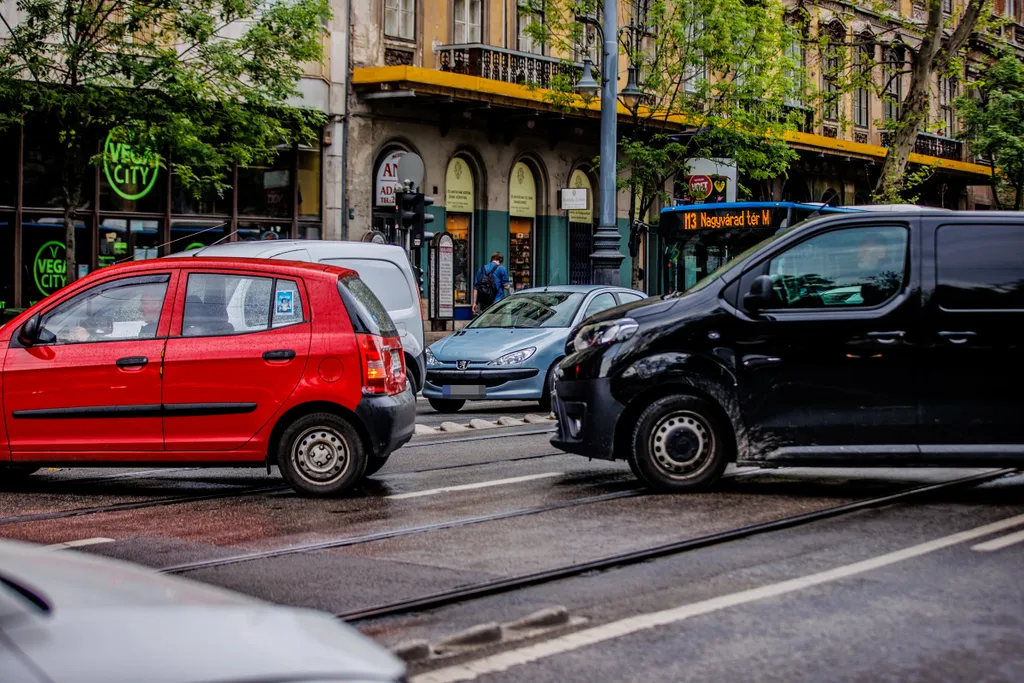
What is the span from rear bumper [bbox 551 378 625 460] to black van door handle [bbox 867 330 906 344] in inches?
63.3

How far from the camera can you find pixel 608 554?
7.09 m

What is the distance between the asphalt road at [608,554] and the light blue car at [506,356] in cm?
529

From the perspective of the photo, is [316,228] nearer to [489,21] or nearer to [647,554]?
[489,21]

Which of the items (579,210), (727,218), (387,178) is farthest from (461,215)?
(727,218)

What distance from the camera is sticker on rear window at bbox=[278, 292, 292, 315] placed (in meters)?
9.62

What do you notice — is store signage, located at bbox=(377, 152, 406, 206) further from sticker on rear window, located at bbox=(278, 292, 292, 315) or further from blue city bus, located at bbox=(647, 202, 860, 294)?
sticker on rear window, located at bbox=(278, 292, 292, 315)

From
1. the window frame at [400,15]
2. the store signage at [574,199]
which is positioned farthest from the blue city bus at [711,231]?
the window frame at [400,15]

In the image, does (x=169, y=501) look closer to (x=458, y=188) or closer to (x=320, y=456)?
(x=320, y=456)

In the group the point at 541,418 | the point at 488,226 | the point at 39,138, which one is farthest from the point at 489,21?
the point at 541,418

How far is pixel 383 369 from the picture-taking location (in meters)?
9.62

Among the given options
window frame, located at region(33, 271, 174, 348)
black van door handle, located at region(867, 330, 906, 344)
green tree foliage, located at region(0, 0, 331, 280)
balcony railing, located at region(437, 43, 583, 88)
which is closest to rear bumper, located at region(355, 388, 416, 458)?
window frame, located at region(33, 271, 174, 348)

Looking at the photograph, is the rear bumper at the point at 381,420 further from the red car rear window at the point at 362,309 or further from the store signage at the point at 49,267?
the store signage at the point at 49,267

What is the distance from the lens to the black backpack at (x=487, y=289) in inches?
1142

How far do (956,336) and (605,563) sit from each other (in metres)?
3.28
